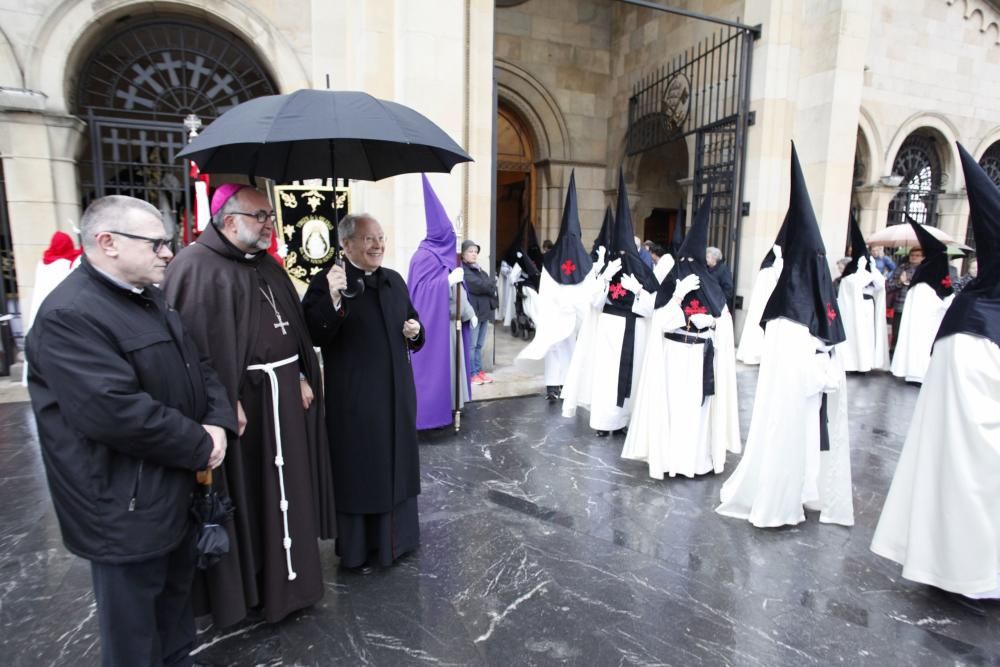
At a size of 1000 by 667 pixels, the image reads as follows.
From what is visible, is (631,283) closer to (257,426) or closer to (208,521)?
(257,426)

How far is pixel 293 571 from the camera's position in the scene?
270 centimetres

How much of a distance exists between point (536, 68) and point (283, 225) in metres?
8.05

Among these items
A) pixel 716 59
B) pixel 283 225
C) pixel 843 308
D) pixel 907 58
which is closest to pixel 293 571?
pixel 283 225

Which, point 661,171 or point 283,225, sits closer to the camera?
point 283,225

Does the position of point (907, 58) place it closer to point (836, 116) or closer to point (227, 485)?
point (836, 116)

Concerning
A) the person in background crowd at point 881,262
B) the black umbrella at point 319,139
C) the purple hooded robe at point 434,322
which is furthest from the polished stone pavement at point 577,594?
→ the person in background crowd at point 881,262

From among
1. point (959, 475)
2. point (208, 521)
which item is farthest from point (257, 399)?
point (959, 475)

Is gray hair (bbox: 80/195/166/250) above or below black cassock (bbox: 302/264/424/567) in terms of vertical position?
above

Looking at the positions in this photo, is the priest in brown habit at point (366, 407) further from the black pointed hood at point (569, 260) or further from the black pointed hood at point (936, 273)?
the black pointed hood at point (936, 273)

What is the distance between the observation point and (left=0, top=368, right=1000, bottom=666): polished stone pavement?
8.52 feet

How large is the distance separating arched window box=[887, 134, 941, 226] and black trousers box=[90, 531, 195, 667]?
14.8 meters

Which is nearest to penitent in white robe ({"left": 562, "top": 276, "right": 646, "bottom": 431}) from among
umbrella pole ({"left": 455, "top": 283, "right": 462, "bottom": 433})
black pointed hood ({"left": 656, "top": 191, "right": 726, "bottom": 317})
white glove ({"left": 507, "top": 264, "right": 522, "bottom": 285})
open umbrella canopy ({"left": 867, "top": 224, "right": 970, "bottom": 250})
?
black pointed hood ({"left": 656, "top": 191, "right": 726, "bottom": 317})

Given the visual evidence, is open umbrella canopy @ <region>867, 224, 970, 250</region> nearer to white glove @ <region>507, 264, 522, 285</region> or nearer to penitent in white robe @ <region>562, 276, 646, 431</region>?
white glove @ <region>507, 264, 522, 285</region>

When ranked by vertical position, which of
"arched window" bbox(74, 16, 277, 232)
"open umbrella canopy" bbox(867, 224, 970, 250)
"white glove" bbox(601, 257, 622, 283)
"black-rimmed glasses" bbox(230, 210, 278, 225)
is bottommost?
"white glove" bbox(601, 257, 622, 283)
